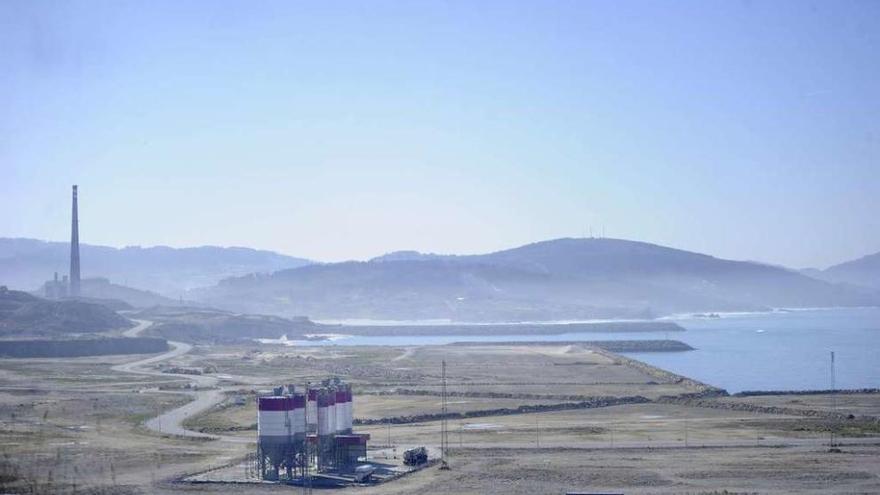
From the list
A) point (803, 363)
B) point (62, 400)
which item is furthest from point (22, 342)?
point (803, 363)

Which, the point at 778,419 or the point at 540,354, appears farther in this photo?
the point at 540,354

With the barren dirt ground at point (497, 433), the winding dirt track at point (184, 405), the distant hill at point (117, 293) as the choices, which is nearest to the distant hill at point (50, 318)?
the winding dirt track at point (184, 405)

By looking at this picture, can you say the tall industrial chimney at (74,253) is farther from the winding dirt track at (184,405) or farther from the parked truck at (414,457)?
the parked truck at (414,457)

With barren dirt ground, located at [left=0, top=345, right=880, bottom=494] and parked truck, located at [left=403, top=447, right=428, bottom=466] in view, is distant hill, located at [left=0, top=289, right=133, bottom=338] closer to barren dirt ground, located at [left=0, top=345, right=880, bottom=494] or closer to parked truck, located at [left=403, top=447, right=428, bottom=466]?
barren dirt ground, located at [left=0, top=345, right=880, bottom=494]

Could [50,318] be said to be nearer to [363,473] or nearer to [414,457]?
[414,457]

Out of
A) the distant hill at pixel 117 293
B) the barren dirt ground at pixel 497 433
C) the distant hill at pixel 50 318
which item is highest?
the distant hill at pixel 117 293

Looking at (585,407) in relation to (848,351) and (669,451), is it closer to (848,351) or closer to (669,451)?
(669,451)
